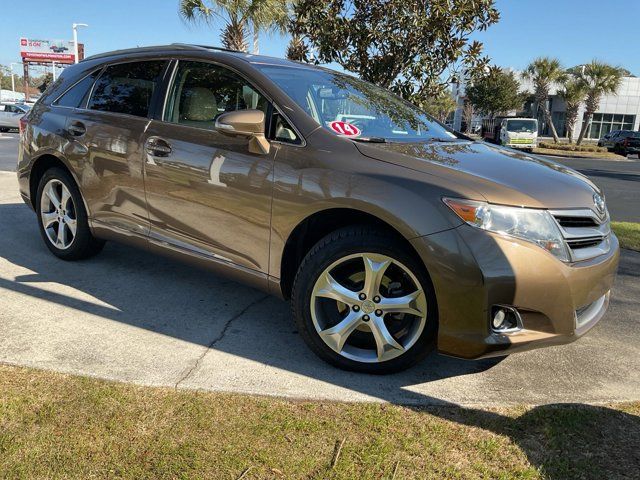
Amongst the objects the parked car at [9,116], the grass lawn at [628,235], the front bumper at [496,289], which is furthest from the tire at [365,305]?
the parked car at [9,116]

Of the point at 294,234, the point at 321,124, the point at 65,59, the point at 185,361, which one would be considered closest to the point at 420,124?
the point at 321,124

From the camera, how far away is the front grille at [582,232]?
2.71 meters

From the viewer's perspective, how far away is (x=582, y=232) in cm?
282

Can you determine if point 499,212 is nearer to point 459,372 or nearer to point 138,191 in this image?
point 459,372

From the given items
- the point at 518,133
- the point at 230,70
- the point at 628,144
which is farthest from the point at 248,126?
the point at 628,144

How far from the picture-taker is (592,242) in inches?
114

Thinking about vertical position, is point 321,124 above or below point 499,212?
above

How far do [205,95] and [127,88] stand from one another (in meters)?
0.82

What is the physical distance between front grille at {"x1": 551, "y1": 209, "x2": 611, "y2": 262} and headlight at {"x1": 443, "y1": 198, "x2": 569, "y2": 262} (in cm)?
9

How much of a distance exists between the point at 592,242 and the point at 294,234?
1.62 meters

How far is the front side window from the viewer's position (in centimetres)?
359

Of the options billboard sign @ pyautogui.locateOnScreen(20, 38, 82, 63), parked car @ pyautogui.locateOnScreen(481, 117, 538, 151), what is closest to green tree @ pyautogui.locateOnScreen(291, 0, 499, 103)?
parked car @ pyautogui.locateOnScreen(481, 117, 538, 151)

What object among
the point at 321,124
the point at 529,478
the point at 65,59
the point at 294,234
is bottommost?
the point at 529,478

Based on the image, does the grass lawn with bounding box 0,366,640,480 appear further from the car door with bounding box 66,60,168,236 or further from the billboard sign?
the billboard sign
